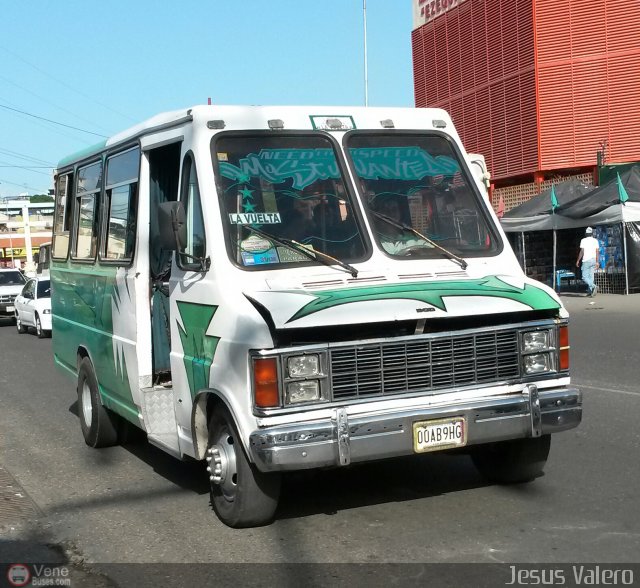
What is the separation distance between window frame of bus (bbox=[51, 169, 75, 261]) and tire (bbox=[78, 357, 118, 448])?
1.33 m

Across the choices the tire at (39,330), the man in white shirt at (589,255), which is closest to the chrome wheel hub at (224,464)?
the tire at (39,330)

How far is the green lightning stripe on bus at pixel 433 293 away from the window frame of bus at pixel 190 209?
1081 mm

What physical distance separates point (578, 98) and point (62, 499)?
27259mm

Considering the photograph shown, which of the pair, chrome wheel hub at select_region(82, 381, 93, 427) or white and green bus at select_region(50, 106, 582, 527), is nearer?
white and green bus at select_region(50, 106, 582, 527)

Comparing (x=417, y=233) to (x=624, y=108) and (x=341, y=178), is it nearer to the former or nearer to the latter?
(x=341, y=178)

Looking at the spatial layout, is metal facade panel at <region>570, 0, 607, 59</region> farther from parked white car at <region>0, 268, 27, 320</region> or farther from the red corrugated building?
parked white car at <region>0, 268, 27, 320</region>

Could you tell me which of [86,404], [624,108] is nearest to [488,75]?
[624,108]

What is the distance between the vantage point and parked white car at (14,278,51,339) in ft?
70.1

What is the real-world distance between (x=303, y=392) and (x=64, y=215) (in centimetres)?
507

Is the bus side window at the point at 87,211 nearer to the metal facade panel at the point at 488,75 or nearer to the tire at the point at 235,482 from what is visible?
the tire at the point at 235,482

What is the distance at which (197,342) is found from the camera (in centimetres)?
570

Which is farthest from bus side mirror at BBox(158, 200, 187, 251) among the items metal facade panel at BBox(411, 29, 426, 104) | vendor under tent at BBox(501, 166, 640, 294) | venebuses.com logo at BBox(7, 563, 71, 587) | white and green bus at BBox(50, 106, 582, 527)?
metal facade panel at BBox(411, 29, 426, 104)

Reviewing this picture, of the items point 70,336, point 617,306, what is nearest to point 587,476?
point 70,336

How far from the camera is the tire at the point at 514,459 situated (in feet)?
19.6
